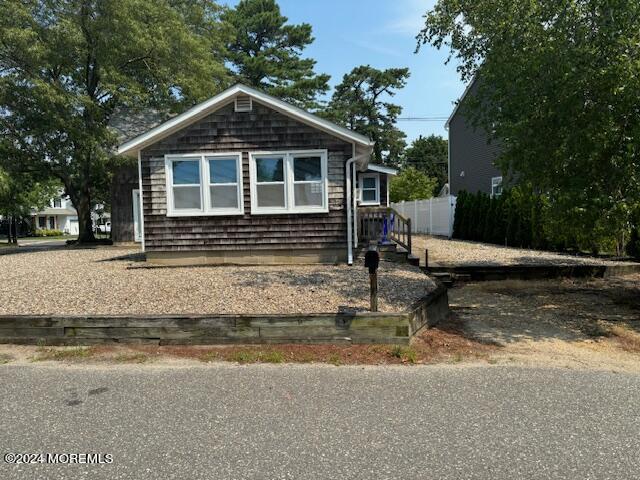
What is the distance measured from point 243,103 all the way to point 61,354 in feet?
23.3

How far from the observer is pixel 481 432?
3436 millimetres

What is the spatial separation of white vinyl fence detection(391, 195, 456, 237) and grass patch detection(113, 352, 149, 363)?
59.8 feet

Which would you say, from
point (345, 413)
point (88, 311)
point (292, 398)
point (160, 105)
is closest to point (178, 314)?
point (88, 311)

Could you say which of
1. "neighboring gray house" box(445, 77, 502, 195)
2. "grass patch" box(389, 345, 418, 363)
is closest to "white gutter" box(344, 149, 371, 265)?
"grass patch" box(389, 345, 418, 363)

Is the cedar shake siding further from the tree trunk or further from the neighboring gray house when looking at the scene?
the tree trunk

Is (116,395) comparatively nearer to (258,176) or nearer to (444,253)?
(258,176)

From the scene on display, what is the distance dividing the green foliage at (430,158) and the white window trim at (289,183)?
58878 millimetres

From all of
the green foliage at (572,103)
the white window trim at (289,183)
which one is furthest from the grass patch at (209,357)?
the white window trim at (289,183)

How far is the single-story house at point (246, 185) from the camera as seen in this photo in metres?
10.9

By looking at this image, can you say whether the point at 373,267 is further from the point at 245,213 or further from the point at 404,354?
the point at 245,213

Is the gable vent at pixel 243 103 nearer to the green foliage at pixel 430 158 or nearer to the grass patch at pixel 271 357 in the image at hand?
the grass patch at pixel 271 357

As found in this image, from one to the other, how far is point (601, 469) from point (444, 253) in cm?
1196

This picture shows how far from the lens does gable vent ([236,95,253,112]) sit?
35.7 feet

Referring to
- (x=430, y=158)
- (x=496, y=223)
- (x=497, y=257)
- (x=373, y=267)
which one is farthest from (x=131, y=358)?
(x=430, y=158)
